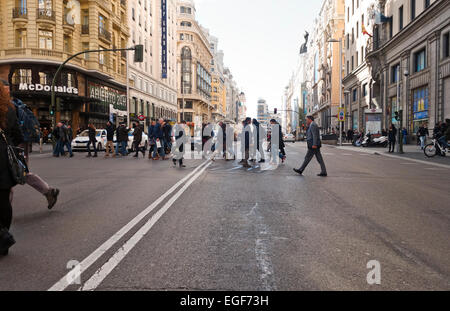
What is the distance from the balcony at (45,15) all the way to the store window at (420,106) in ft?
93.4

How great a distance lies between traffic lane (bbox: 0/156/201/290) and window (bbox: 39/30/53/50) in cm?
2612

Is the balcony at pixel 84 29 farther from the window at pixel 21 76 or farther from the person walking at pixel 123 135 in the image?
the person walking at pixel 123 135

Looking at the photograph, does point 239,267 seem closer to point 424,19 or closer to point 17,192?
point 17,192

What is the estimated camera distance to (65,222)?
530 centimetres

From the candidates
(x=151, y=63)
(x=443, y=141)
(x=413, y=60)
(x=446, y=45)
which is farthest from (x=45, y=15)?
(x=443, y=141)

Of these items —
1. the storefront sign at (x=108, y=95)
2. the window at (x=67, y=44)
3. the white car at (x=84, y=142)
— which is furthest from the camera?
the storefront sign at (x=108, y=95)

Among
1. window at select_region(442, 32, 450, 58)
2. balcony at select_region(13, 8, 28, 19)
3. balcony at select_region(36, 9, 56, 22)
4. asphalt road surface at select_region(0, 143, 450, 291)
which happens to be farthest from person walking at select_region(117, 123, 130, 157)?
window at select_region(442, 32, 450, 58)

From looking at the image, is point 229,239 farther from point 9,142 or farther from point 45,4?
point 45,4

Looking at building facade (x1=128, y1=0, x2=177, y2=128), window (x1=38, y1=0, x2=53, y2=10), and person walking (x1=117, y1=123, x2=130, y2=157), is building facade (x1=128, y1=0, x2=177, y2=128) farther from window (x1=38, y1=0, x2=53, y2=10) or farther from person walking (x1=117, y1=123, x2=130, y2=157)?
person walking (x1=117, y1=123, x2=130, y2=157)

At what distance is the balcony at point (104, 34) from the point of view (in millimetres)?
38206

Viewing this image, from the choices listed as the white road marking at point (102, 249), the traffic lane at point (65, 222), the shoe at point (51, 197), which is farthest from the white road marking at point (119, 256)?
the shoe at point (51, 197)

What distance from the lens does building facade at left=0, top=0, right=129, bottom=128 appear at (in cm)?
3148

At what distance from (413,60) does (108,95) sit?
27.8 m
